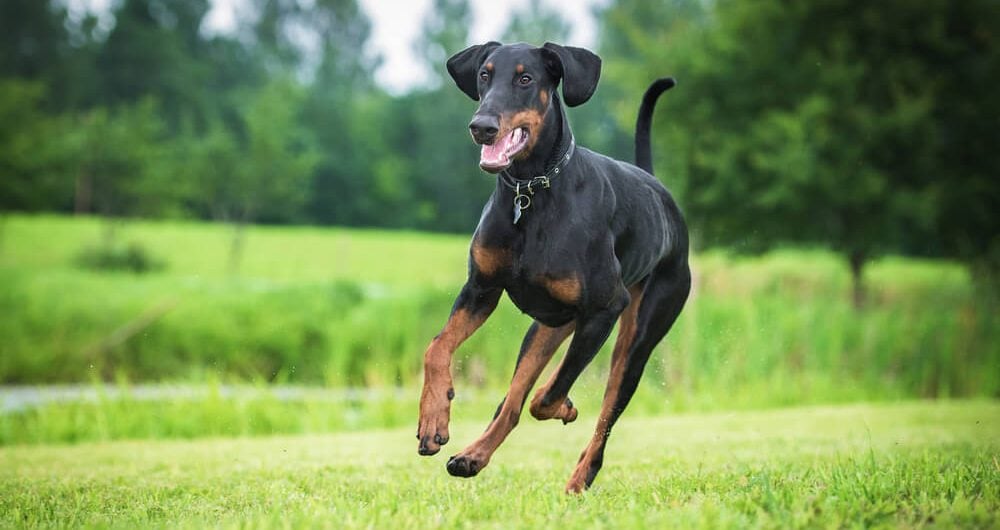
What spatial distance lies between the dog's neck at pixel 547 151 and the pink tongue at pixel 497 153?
17 cm

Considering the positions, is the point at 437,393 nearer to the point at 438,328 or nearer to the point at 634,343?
the point at 634,343

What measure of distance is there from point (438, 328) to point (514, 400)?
→ 31.3 ft

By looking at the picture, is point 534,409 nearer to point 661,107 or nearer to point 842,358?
point 842,358

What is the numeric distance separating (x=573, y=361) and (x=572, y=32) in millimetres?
37977

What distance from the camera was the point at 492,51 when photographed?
13.3ft

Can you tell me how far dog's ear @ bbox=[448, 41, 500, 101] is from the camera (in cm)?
416

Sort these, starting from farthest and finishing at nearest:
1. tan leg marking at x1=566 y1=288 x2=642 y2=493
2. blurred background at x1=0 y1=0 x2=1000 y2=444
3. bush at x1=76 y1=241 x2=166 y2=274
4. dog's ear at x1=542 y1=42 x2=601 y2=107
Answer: bush at x1=76 y1=241 x2=166 y2=274
blurred background at x1=0 y1=0 x2=1000 y2=444
tan leg marking at x1=566 y1=288 x2=642 y2=493
dog's ear at x1=542 y1=42 x2=601 y2=107

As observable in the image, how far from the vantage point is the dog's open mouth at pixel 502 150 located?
3.59m

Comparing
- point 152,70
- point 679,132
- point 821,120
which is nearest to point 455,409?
point 679,132

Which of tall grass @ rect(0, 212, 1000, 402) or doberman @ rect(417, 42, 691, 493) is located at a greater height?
doberman @ rect(417, 42, 691, 493)

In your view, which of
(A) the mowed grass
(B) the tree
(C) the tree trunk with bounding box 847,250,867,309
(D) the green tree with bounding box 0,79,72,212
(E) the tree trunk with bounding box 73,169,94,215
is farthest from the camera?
(E) the tree trunk with bounding box 73,169,94,215

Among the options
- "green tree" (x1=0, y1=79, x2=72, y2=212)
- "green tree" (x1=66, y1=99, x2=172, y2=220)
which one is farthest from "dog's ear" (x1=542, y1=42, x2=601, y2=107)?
"green tree" (x1=66, y1=99, x2=172, y2=220)

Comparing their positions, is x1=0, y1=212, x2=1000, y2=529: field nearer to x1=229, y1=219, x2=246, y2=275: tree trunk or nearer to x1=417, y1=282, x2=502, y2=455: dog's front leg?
x1=417, y1=282, x2=502, y2=455: dog's front leg

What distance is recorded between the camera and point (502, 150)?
12.2 ft
